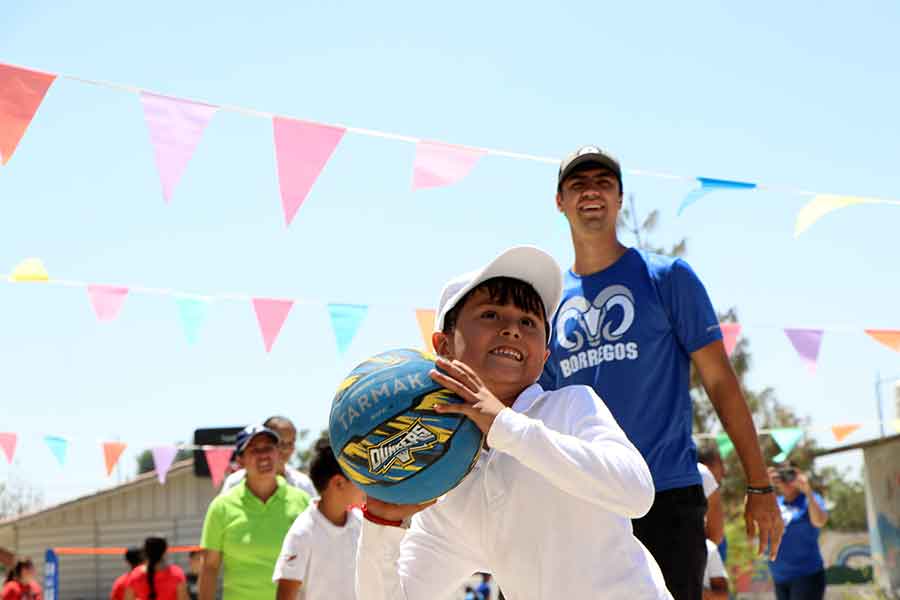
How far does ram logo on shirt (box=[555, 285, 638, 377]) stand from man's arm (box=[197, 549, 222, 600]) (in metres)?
2.95

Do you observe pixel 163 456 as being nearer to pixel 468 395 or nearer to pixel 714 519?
pixel 714 519

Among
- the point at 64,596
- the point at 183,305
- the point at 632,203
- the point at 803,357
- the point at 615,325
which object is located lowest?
the point at 64,596

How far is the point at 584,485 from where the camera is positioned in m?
2.28

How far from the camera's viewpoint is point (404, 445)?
226 centimetres

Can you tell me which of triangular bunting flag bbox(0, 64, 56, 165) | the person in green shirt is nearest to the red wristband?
the person in green shirt

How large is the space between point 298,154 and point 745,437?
3.81m

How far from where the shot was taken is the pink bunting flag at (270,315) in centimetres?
967

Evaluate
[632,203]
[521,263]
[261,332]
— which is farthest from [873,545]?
[521,263]

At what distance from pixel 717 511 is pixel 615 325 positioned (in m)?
3.72

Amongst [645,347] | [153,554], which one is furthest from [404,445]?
[153,554]

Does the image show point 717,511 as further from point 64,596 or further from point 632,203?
point 64,596

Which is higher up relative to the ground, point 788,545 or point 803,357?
point 803,357

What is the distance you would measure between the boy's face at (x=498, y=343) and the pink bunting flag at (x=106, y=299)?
25.1 ft

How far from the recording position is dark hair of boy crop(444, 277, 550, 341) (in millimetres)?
2604
